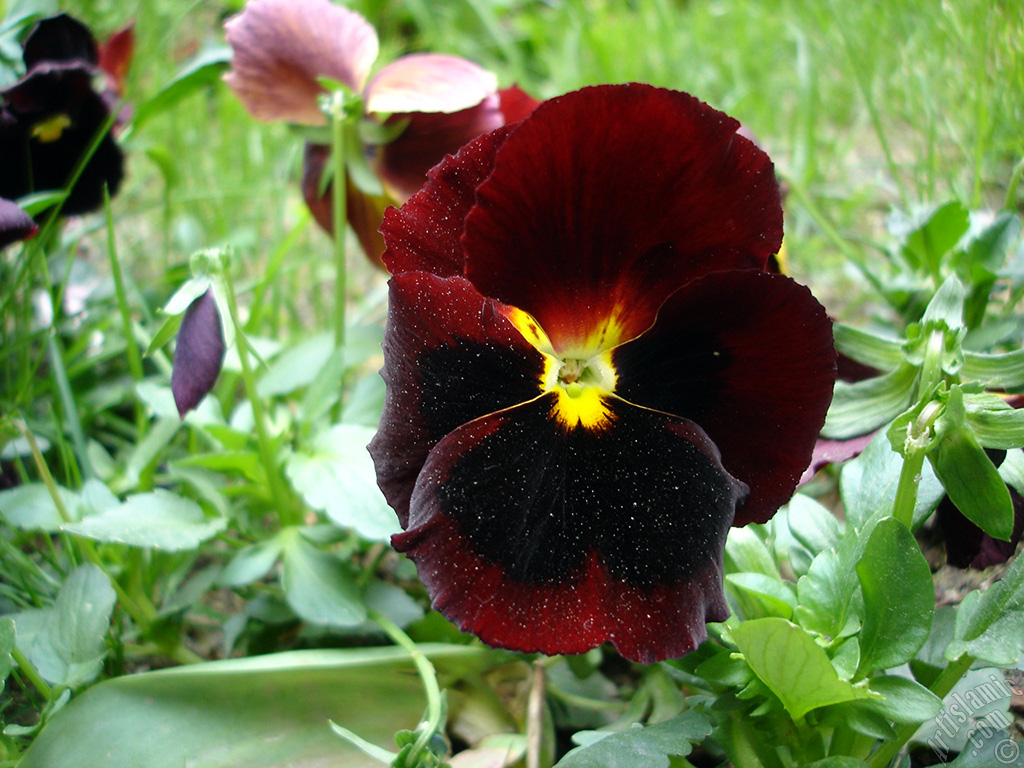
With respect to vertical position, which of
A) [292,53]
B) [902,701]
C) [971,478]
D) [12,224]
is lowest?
[902,701]

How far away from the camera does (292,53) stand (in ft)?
2.57

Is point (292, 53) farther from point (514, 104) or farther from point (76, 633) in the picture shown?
point (76, 633)

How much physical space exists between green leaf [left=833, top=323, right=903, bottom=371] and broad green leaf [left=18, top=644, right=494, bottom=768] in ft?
1.32

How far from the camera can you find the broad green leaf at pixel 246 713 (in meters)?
0.58

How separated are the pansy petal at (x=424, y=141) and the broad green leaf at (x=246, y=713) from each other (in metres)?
0.46

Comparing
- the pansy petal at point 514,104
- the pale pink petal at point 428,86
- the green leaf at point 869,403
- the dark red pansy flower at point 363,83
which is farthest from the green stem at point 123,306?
the green leaf at point 869,403

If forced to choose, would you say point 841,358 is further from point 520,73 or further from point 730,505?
point 520,73

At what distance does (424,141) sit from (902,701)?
662 millimetres

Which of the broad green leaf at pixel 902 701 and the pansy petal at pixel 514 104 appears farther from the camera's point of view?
the pansy petal at pixel 514 104

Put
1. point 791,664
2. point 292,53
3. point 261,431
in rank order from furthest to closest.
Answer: point 292,53
point 261,431
point 791,664

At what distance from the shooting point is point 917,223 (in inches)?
32.0

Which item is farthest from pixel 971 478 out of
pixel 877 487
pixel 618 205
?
pixel 618 205

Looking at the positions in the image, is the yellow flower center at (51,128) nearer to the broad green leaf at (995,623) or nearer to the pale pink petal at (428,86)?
the pale pink petal at (428,86)

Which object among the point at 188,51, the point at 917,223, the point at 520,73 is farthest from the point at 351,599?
the point at 188,51
